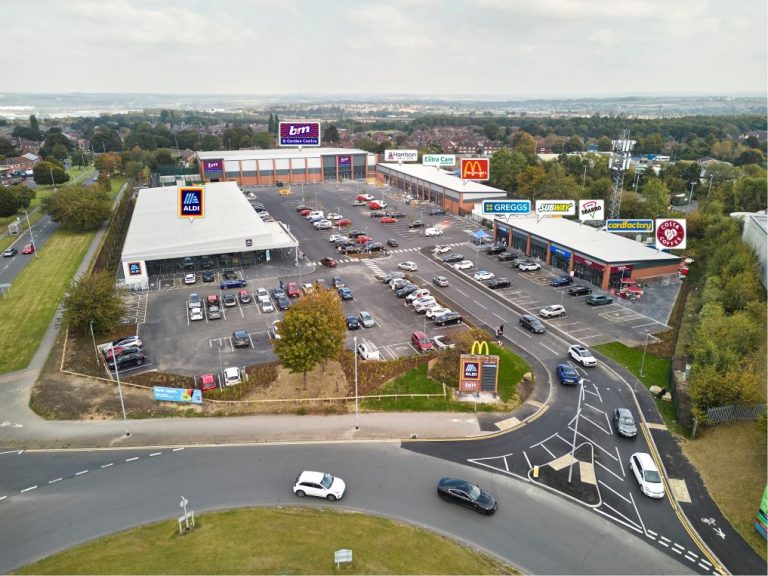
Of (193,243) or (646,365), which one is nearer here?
(646,365)

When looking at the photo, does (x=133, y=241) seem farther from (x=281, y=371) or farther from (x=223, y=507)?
(x=223, y=507)

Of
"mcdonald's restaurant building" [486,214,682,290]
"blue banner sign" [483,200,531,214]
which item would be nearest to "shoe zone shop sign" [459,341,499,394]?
"mcdonald's restaurant building" [486,214,682,290]

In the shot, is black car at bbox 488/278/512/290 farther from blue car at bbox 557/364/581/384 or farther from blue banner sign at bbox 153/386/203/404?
blue banner sign at bbox 153/386/203/404

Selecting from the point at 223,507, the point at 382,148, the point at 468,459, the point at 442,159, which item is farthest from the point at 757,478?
the point at 382,148

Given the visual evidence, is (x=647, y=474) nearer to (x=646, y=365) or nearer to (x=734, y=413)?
(x=734, y=413)

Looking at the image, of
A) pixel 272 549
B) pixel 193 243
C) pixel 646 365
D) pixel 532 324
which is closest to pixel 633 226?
pixel 532 324

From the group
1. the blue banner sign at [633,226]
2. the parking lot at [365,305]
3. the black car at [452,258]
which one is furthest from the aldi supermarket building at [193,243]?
the blue banner sign at [633,226]
